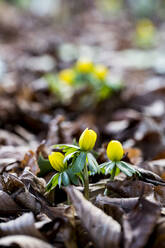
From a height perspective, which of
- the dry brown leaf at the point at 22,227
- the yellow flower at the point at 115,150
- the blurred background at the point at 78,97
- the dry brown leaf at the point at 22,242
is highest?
the blurred background at the point at 78,97

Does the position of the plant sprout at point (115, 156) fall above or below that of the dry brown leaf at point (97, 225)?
above

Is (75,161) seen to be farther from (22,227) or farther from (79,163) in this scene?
(22,227)

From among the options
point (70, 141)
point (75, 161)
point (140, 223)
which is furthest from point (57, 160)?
point (70, 141)

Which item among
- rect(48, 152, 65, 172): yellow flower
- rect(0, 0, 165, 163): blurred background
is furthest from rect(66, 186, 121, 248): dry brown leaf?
rect(0, 0, 165, 163): blurred background

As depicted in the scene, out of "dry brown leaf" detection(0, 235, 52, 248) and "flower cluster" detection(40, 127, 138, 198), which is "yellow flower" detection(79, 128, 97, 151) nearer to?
"flower cluster" detection(40, 127, 138, 198)

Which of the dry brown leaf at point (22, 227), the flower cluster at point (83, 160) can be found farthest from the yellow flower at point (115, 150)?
the dry brown leaf at point (22, 227)

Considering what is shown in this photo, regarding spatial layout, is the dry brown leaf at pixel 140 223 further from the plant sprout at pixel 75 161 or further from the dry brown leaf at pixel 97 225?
A: the plant sprout at pixel 75 161

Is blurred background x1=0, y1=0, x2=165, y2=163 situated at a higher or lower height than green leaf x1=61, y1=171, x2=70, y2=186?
higher

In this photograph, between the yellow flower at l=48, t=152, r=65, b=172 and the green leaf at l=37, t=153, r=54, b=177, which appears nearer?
the yellow flower at l=48, t=152, r=65, b=172

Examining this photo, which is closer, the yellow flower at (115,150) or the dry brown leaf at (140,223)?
the dry brown leaf at (140,223)

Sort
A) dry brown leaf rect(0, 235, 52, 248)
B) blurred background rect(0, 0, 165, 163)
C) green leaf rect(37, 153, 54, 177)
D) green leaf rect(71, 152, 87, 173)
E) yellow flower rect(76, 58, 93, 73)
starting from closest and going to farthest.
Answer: dry brown leaf rect(0, 235, 52, 248) < green leaf rect(71, 152, 87, 173) < green leaf rect(37, 153, 54, 177) < blurred background rect(0, 0, 165, 163) < yellow flower rect(76, 58, 93, 73)
